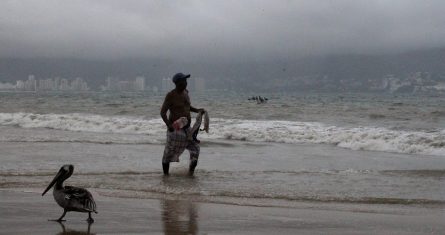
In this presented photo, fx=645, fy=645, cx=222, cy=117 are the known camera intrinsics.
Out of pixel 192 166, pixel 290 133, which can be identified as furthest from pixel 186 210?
pixel 290 133

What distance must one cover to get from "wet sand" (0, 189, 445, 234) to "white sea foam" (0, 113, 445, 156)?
960cm

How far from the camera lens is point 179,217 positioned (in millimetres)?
6727

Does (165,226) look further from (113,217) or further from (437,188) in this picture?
(437,188)

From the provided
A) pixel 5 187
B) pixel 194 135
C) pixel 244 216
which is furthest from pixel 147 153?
pixel 244 216

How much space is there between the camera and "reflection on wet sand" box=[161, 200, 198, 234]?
5.98 metres

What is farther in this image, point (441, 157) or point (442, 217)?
point (441, 157)

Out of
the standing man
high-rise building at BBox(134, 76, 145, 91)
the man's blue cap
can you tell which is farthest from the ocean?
high-rise building at BBox(134, 76, 145, 91)

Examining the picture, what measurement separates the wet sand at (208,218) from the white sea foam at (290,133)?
960cm

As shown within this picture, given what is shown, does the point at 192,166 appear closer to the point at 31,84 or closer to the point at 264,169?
the point at 264,169

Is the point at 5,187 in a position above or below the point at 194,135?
below

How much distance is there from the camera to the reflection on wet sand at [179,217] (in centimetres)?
598

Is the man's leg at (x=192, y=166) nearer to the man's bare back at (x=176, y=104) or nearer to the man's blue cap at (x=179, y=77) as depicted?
the man's bare back at (x=176, y=104)

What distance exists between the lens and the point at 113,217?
6.61 metres

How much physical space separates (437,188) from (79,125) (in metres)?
20.8
